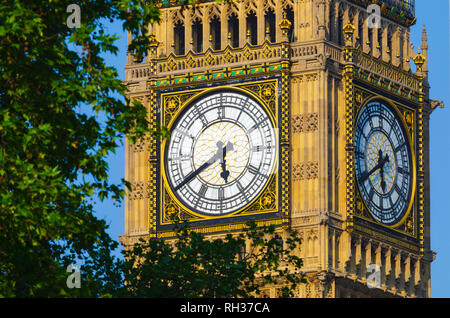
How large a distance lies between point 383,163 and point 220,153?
6.04 metres

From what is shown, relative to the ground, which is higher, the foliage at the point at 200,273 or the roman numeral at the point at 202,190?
the roman numeral at the point at 202,190

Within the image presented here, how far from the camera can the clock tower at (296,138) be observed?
85.8 m

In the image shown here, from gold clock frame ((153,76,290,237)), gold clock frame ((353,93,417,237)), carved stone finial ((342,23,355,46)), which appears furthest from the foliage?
carved stone finial ((342,23,355,46))

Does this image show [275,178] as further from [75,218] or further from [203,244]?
[75,218]

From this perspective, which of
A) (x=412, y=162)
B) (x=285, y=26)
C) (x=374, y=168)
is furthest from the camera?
(x=412, y=162)

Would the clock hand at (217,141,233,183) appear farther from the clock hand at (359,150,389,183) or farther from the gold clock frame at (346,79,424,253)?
the clock hand at (359,150,389,183)

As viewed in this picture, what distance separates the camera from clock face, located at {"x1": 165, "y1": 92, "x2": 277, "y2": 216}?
86562mm

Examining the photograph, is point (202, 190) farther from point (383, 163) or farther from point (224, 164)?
point (383, 163)

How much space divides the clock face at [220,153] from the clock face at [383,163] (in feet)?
11.9

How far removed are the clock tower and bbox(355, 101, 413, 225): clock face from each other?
2.8 inches

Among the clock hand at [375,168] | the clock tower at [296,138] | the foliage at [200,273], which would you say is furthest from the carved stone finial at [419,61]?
the foliage at [200,273]

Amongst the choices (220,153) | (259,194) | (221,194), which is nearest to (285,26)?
(220,153)

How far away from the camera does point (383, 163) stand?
8894 cm

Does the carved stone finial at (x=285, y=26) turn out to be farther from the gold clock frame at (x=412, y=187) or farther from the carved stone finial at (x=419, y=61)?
the carved stone finial at (x=419, y=61)
